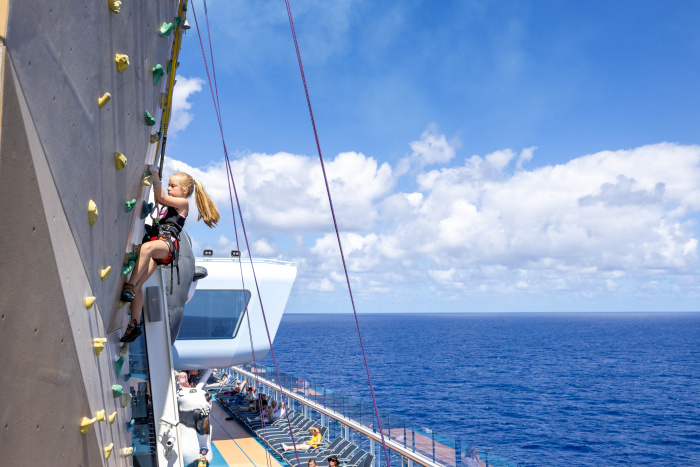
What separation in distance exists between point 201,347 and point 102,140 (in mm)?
18584

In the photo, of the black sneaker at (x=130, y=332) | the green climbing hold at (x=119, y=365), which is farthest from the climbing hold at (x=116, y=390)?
the black sneaker at (x=130, y=332)

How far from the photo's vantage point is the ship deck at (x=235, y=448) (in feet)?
48.0

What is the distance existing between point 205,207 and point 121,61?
218 centimetres

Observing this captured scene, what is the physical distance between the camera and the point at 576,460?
124ft

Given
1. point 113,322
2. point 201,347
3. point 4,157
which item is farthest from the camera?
point 201,347

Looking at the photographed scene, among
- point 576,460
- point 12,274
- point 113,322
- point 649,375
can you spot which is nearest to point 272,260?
point 113,322

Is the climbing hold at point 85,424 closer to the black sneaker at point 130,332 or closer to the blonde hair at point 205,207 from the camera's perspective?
the black sneaker at point 130,332

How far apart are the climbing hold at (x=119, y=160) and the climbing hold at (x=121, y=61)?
0.41m

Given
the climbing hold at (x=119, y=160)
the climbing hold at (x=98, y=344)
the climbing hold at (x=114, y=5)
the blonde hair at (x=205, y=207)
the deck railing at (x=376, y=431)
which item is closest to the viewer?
the climbing hold at (x=114, y=5)

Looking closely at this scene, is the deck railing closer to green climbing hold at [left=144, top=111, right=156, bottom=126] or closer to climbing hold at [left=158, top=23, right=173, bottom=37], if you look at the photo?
green climbing hold at [left=144, top=111, right=156, bottom=126]

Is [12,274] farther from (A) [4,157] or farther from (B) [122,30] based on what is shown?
(B) [122,30]

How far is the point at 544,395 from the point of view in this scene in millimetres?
63688

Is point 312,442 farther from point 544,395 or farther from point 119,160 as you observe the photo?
point 544,395

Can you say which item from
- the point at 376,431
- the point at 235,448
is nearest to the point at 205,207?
the point at 376,431
